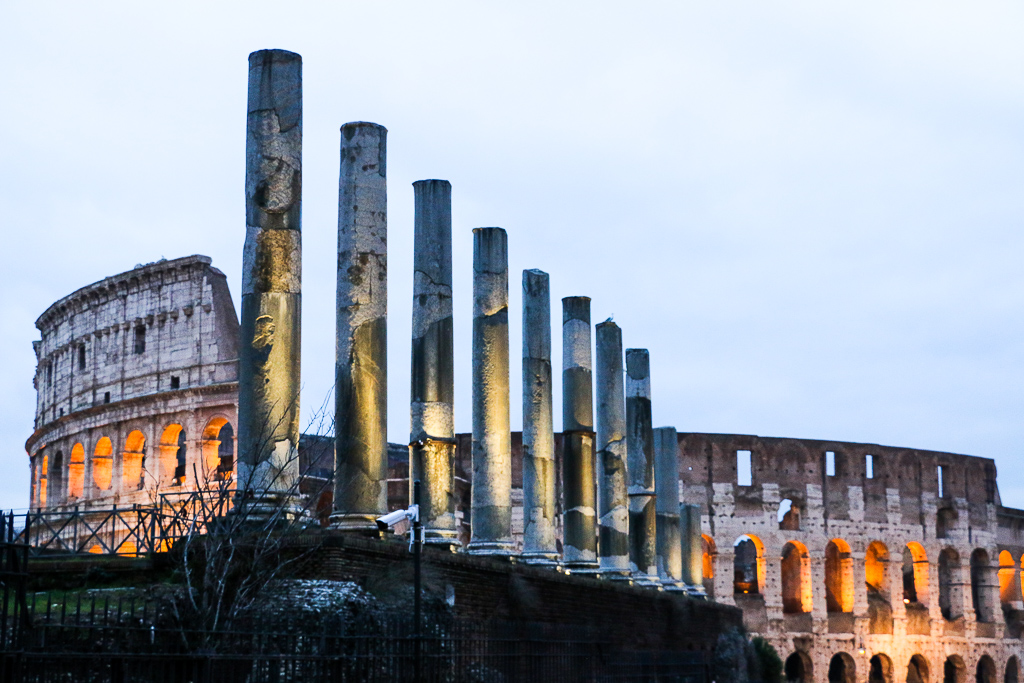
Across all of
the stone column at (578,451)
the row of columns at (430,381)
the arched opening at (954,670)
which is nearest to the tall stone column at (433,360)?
the row of columns at (430,381)

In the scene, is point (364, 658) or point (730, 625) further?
point (730, 625)

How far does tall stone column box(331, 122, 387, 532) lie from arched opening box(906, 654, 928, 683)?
31243 millimetres

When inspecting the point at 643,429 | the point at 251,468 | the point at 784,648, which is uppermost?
the point at 643,429

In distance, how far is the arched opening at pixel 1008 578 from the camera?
149 feet

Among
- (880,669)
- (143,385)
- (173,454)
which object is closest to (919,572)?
(880,669)

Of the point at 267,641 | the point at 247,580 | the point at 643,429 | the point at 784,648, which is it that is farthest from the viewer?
the point at 784,648

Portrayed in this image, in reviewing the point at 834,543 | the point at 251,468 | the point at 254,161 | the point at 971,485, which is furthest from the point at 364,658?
the point at 971,485

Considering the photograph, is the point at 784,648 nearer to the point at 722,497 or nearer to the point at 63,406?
the point at 722,497

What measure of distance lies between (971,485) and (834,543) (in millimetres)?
5342

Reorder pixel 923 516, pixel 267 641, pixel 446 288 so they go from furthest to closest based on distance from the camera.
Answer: pixel 923 516
pixel 446 288
pixel 267 641

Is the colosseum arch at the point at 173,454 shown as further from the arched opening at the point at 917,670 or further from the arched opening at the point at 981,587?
the arched opening at the point at 981,587

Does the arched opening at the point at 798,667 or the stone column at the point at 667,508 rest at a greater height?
the stone column at the point at 667,508

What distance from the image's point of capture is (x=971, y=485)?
44.1m

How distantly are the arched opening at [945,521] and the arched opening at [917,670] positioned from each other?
3.84m
